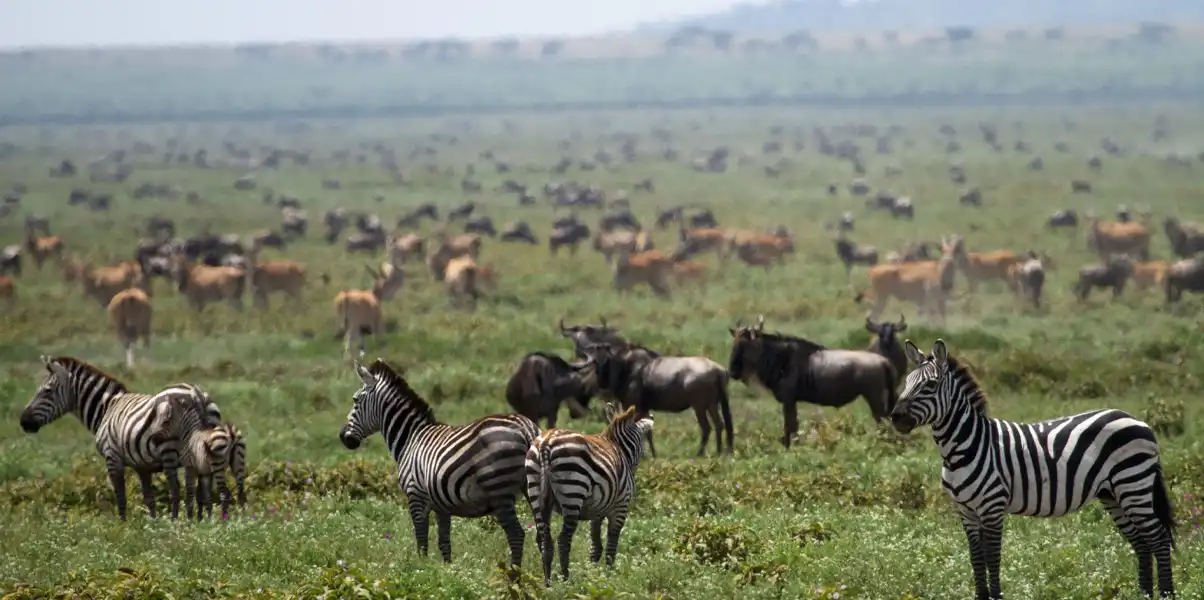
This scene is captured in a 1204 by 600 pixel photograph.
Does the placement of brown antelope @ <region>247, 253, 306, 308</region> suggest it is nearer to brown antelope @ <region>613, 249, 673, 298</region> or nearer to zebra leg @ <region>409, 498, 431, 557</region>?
brown antelope @ <region>613, 249, 673, 298</region>

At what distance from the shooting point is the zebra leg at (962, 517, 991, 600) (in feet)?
34.5

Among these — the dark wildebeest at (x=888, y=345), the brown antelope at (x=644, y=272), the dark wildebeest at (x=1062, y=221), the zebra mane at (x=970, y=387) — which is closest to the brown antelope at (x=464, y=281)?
the brown antelope at (x=644, y=272)

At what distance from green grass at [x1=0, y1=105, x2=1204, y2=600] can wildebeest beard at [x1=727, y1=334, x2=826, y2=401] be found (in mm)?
705

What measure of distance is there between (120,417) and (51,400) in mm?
1165

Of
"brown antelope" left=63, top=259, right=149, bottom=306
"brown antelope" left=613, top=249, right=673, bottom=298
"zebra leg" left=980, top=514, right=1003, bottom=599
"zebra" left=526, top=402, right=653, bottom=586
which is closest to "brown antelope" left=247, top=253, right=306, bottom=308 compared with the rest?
"brown antelope" left=63, top=259, right=149, bottom=306

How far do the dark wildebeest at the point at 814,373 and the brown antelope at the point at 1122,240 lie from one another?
21.4 meters

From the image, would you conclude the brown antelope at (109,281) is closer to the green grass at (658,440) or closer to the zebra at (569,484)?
the green grass at (658,440)

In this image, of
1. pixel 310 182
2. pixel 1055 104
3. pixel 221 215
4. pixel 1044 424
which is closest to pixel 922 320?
pixel 1044 424

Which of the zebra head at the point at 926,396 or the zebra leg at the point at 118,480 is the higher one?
the zebra head at the point at 926,396

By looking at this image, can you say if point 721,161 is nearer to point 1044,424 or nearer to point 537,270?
point 537,270

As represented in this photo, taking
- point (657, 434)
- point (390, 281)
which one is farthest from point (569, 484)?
point (390, 281)

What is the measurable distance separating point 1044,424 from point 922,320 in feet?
64.0

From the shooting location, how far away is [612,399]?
1931 centimetres

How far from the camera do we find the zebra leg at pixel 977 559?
1052cm
